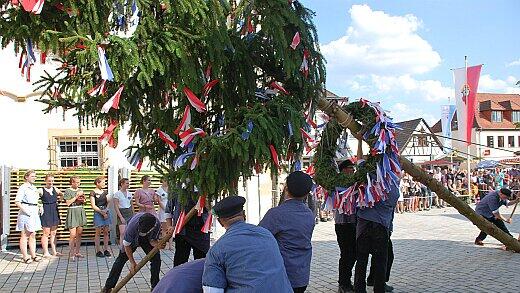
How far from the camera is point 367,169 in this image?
20.7 feet

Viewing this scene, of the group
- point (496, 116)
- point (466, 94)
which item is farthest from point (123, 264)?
point (496, 116)

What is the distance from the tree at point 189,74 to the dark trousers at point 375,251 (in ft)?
6.32

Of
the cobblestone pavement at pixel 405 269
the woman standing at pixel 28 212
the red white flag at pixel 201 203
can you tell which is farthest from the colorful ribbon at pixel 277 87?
the woman standing at pixel 28 212

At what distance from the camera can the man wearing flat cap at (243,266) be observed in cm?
328

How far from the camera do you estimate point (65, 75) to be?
467 centimetres

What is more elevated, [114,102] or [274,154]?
[114,102]

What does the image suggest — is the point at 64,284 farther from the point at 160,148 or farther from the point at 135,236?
the point at 160,148

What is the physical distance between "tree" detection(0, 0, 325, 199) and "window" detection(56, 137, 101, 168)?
11.5 meters

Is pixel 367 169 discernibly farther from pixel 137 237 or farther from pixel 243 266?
pixel 243 266

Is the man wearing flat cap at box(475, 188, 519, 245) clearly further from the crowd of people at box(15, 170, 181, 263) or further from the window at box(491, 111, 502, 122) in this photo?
the window at box(491, 111, 502, 122)

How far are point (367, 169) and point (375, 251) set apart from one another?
1.04m

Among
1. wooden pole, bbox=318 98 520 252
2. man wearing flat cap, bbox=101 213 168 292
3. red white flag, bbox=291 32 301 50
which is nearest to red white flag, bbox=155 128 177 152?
red white flag, bbox=291 32 301 50

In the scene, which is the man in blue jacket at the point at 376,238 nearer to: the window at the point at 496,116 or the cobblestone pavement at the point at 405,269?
the cobblestone pavement at the point at 405,269

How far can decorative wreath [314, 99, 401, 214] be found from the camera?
622cm
